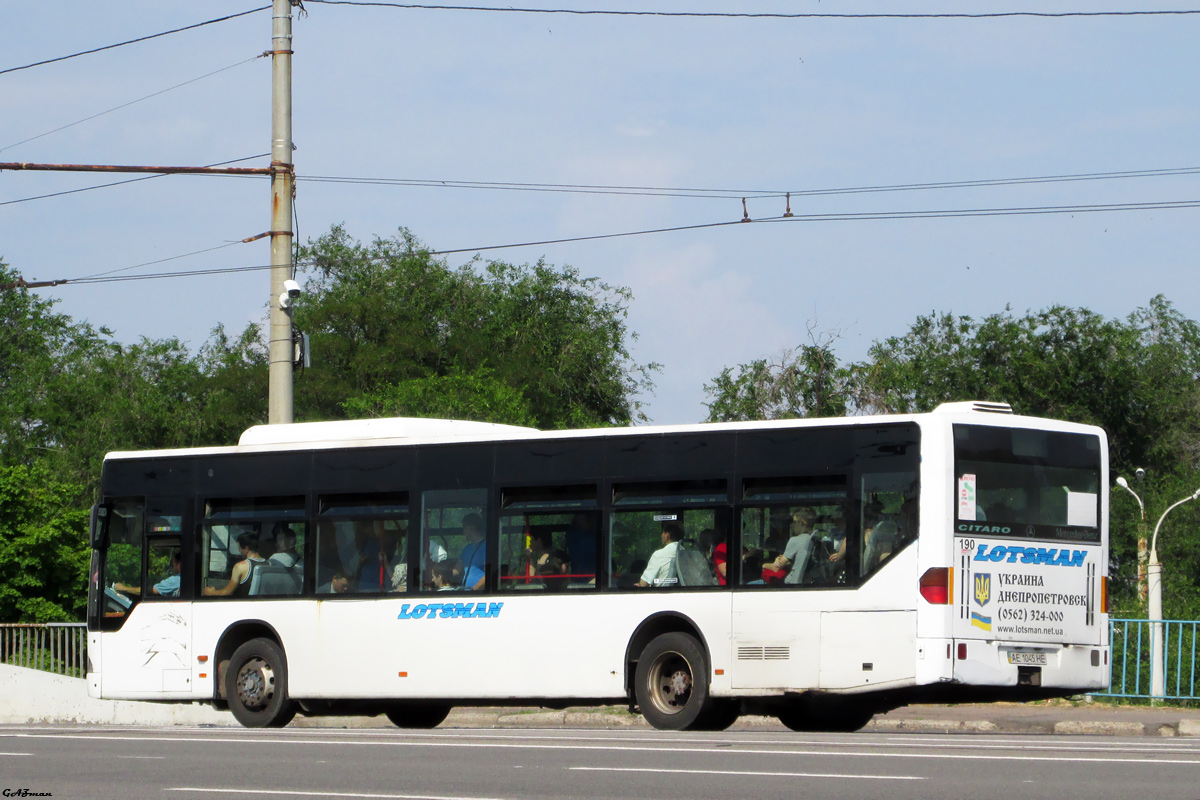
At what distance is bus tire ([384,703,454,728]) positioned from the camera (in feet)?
61.6

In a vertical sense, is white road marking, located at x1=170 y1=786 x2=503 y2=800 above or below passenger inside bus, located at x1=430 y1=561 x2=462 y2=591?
below

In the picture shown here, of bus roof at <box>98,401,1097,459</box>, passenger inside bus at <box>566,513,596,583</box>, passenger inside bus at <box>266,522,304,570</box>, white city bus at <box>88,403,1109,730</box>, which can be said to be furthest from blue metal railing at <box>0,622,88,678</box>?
passenger inside bus at <box>566,513,596,583</box>

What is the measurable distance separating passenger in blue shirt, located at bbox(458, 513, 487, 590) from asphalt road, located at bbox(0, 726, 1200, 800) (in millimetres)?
1673

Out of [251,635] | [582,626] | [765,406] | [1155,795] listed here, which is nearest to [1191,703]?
[582,626]

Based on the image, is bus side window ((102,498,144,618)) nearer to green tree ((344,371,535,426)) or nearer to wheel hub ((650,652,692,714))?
wheel hub ((650,652,692,714))

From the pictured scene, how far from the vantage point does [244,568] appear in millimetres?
18125

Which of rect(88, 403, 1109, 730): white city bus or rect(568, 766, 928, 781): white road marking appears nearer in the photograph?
rect(568, 766, 928, 781): white road marking

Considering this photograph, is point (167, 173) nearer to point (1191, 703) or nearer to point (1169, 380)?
point (1191, 703)

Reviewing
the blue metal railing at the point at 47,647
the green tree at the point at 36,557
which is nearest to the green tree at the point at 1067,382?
the green tree at the point at 36,557

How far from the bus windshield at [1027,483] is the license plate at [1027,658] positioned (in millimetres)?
982

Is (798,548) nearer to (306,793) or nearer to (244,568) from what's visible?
(244,568)

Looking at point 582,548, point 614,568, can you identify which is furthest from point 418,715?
point 614,568

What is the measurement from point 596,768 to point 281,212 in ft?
39.9

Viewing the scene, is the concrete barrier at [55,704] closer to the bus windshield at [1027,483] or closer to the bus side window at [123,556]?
the bus side window at [123,556]
